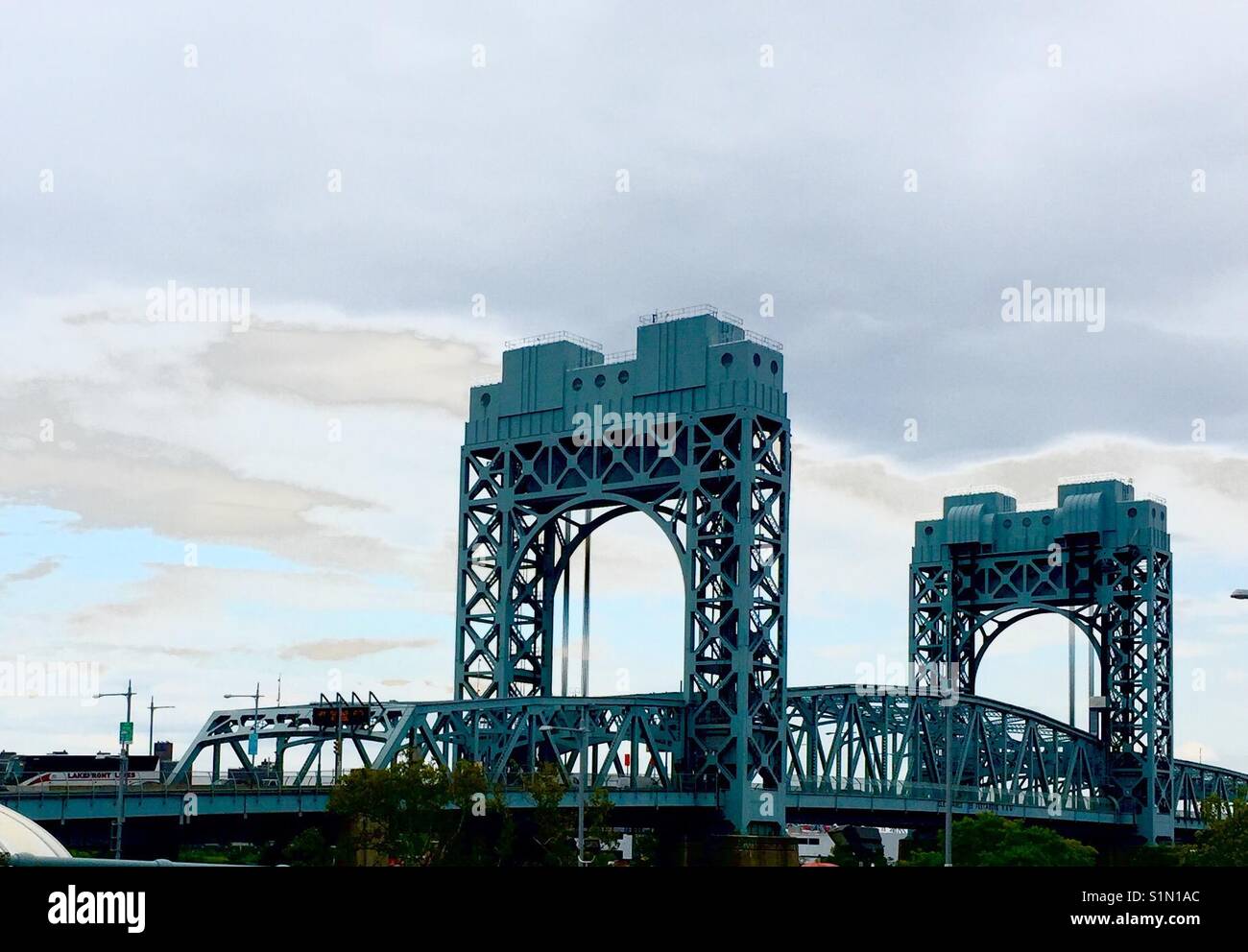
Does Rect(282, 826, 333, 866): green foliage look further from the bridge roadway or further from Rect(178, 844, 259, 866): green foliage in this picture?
Rect(178, 844, 259, 866): green foliage

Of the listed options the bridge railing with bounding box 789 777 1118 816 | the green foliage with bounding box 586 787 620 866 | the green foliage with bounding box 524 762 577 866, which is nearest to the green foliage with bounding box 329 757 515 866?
the green foliage with bounding box 524 762 577 866

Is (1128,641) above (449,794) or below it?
above

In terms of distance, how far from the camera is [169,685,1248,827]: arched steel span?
372 feet

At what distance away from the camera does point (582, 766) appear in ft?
A: 311

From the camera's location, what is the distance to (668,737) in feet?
385

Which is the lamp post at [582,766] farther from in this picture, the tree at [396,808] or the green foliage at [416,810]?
the tree at [396,808]

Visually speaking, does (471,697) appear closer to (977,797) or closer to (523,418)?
(523,418)

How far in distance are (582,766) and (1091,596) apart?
82.0 meters

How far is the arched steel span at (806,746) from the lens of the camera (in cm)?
11338

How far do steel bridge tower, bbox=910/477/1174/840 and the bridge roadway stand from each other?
11.7 ft
